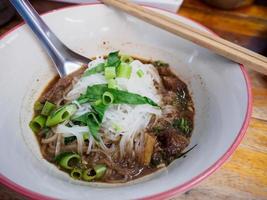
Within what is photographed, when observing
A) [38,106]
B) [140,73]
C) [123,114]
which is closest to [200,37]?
[140,73]

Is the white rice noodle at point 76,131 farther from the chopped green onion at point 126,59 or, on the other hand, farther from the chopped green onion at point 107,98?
the chopped green onion at point 126,59

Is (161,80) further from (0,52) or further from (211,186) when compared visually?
(0,52)

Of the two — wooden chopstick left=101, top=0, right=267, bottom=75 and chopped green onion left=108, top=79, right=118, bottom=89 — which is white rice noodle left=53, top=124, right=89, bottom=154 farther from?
wooden chopstick left=101, top=0, right=267, bottom=75

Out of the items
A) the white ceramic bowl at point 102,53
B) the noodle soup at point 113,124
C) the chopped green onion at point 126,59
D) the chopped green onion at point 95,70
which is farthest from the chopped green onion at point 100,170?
the chopped green onion at point 126,59

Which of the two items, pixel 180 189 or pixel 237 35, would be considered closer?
pixel 180 189

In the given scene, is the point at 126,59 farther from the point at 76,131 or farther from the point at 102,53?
the point at 76,131

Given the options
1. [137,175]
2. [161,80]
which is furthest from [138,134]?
[161,80]
